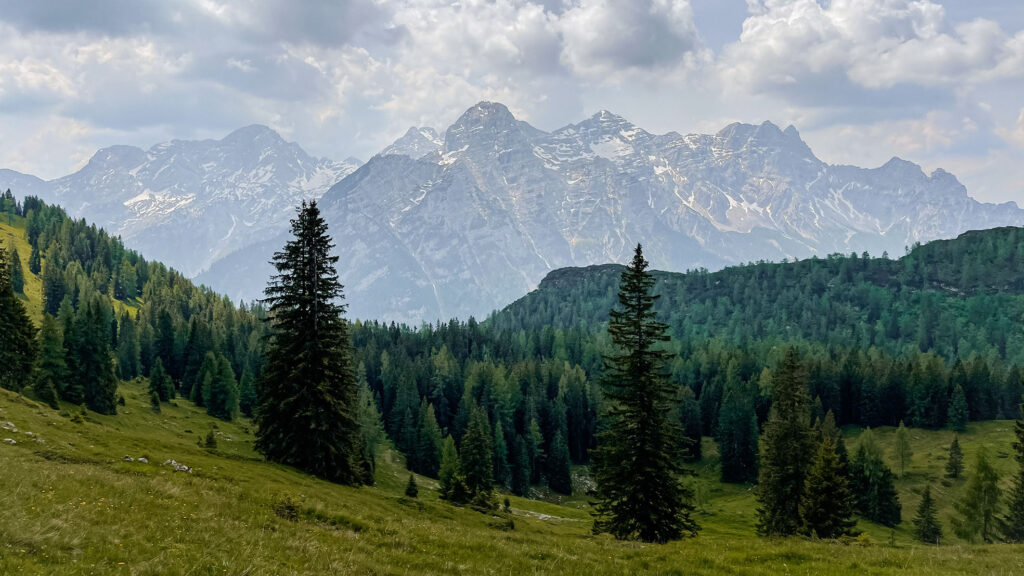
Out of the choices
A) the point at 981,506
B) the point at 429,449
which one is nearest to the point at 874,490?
the point at 981,506

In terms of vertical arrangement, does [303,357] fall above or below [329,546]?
above

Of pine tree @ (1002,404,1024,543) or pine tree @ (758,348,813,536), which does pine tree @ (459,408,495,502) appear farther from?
pine tree @ (1002,404,1024,543)

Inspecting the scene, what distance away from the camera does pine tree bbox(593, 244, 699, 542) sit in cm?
3475

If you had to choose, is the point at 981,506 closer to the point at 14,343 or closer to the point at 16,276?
the point at 14,343

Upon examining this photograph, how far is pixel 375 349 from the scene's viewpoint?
179 metres

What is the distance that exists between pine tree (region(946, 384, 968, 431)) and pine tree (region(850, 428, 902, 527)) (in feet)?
174

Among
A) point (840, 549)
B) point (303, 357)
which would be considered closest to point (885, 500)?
point (840, 549)

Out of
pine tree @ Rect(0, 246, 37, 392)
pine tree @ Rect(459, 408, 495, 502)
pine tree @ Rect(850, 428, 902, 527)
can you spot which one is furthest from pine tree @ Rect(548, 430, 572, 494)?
pine tree @ Rect(0, 246, 37, 392)

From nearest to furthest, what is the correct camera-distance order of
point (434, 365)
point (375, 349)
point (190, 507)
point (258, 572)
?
point (258, 572) → point (190, 507) → point (434, 365) → point (375, 349)

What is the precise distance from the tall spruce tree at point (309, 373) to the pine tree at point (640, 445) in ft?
64.7

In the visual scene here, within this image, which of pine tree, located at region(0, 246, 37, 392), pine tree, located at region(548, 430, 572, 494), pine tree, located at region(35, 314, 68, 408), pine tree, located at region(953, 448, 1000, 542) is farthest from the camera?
pine tree, located at region(548, 430, 572, 494)

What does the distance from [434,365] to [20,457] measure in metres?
132

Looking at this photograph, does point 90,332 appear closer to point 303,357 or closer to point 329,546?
point 303,357

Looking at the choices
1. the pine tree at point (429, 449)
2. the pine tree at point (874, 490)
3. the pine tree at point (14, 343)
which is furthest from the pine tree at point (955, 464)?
the pine tree at point (14, 343)
